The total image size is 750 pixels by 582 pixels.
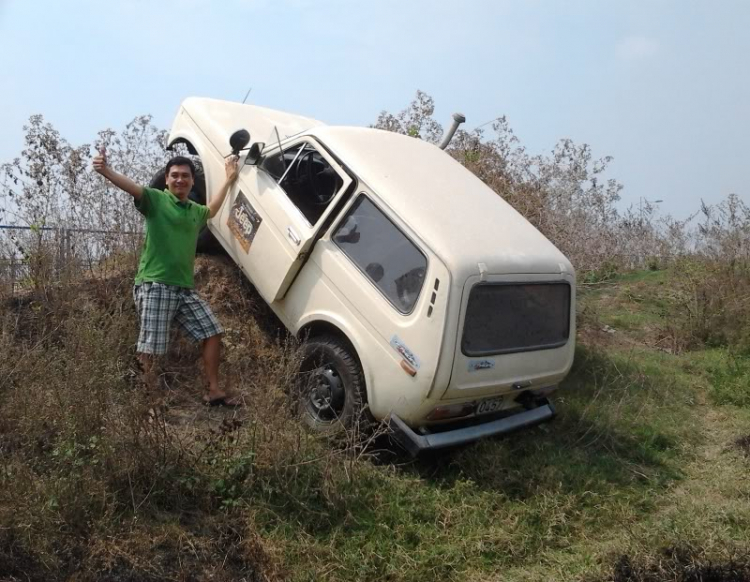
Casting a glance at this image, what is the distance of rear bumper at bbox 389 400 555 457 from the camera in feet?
13.6

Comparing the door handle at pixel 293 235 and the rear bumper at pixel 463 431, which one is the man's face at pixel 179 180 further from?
the rear bumper at pixel 463 431

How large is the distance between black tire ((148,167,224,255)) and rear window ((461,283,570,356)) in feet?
9.63

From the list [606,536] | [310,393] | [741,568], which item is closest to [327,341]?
[310,393]

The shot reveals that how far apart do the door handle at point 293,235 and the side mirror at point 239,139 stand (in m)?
0.94

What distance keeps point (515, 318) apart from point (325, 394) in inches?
A: 55.1

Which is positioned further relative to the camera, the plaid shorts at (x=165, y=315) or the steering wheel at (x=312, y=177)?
the steering wheel at (x=312, y=177)

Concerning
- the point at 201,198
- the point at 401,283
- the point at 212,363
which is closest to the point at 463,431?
the point at 401,283

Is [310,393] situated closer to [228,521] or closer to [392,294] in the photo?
[392,294]

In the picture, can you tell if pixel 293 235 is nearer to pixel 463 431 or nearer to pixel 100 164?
pixel 100 164

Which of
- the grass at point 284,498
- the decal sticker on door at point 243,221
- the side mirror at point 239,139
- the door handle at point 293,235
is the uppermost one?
the side mirror at point 239,139

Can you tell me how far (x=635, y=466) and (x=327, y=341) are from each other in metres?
2.40

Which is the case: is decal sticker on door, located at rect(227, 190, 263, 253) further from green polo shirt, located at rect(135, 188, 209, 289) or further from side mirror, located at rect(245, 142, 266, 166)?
green polo shirt, located at rect(135, 188, 209, 289)

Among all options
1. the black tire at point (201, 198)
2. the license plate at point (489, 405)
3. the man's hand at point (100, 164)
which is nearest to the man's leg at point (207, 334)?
the man's hand at point (100, 164)

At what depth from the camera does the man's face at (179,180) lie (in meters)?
4.77
